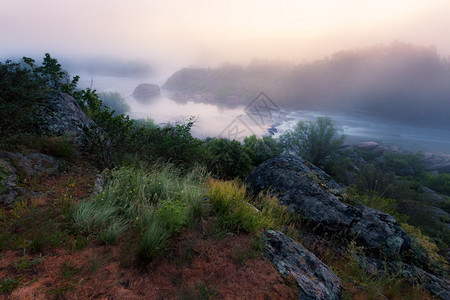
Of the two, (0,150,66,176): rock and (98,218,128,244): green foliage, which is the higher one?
(0,150,66,176): rock

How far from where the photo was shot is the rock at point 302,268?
289 cm

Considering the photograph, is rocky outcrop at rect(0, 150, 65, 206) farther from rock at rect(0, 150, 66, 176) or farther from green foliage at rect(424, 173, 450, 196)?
green foliage at rect(424, 173, 450, 196)

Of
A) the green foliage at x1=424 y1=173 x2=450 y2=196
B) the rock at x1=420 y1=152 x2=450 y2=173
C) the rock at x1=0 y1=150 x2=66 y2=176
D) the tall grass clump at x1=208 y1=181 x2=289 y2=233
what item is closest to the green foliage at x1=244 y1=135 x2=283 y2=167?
the tall grass clump at x1=208 y1=181 x2=289 y2=233

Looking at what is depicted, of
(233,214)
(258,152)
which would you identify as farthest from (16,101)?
(258,152)

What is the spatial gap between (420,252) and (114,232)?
7.54 metres

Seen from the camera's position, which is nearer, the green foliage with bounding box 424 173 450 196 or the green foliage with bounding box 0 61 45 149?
the green foliage with bounding box 0 61 45 149

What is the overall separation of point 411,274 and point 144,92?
191 meters

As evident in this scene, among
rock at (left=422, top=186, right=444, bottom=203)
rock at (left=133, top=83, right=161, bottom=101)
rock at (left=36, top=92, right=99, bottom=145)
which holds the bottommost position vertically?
rock at (left=422, top=186, right=444, bottom=203)

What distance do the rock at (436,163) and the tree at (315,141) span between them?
49797mm

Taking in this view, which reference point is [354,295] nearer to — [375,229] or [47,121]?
[375,229]

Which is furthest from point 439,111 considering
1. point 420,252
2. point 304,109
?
point 420,252

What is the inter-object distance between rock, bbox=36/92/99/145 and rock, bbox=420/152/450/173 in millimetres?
85784

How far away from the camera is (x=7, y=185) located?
3883 mm

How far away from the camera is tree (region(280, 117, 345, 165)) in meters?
34.8
